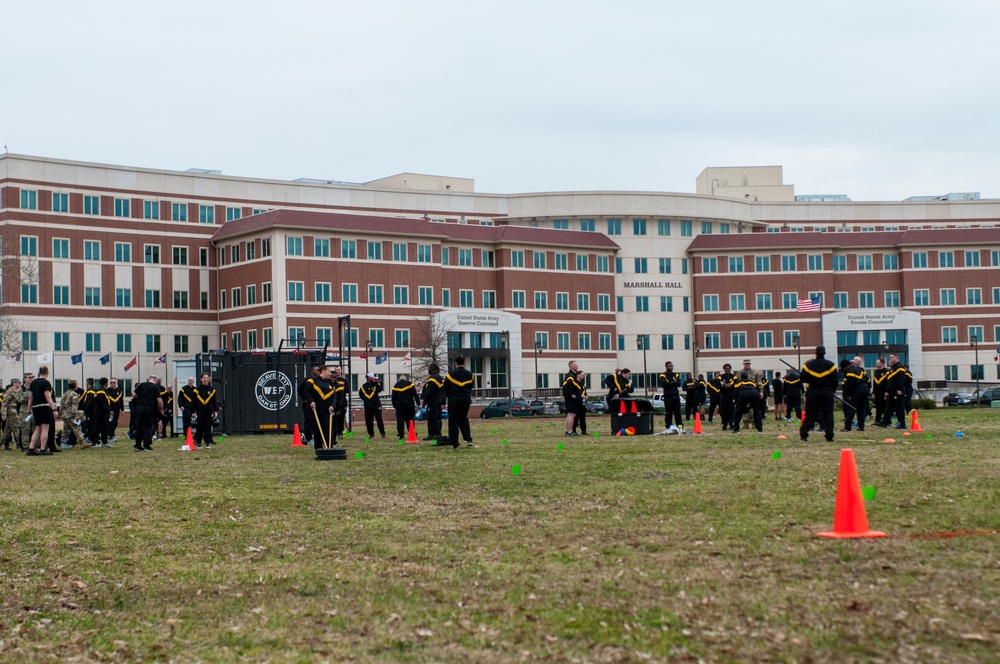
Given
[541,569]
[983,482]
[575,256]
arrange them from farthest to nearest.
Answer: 1. [575,256]
2. [983,482]
3. [541,569]

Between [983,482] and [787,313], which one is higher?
[787,313]

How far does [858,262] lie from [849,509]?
305 ft

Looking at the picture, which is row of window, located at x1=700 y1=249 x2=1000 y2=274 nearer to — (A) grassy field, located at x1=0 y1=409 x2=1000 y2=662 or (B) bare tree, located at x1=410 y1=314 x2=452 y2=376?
(B) bare tree, located at x1=410 y1=314 x2=452 y2=376

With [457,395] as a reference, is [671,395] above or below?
below

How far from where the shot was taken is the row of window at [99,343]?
80125mm

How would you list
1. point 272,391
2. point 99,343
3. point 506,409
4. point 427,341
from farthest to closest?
point 427,341 → point 99,343 → point 506,409 → point 272,391

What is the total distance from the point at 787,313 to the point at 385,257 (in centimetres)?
3322

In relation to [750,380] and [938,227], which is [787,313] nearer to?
[938,227]

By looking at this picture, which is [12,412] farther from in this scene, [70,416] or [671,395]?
[671,395]

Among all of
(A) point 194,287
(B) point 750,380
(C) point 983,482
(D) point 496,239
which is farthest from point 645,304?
(C) point 983,482

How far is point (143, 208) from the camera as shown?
281 feet

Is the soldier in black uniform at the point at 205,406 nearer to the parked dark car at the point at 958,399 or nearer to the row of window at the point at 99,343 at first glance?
the row of window at the point at 99,343

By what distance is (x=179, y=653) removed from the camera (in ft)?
23.2

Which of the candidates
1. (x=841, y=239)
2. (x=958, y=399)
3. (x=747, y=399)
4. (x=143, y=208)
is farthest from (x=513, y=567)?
(x=841, y=239)
